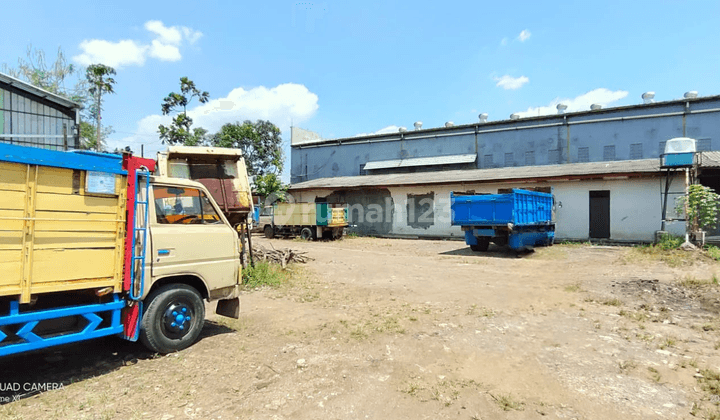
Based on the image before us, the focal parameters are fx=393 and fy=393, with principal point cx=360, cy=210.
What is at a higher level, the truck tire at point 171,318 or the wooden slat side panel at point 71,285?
the wooden slat side panel at point 71,285

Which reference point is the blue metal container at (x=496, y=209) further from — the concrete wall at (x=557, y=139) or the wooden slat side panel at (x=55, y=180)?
the wooden slat side panel at (x=55, y=180)

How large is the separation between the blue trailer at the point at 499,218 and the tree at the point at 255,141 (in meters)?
27.0

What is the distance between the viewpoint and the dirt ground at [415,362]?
135 inches

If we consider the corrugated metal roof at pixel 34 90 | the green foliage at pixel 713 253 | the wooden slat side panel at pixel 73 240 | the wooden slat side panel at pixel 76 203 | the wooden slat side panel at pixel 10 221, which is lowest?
the green foliage at pixel 713 253

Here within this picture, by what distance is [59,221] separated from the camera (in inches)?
146

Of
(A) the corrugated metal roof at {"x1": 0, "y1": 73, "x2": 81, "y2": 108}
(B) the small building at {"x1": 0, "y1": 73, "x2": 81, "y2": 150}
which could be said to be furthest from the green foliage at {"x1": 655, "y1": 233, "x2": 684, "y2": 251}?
(A) the corrugated metal roof at {"x1": 0, "y1": 73, "x2": 81, "y2": 108}

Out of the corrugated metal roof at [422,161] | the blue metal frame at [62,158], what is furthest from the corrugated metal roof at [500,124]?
the blue metal frame at [62,158]

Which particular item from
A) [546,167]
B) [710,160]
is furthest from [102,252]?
[546,167]

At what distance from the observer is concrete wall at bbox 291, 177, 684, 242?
17156mm

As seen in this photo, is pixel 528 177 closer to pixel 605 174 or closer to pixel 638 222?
pixel 605 174

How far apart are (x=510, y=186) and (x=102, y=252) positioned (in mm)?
19359

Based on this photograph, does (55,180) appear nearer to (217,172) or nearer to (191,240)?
(191,240)

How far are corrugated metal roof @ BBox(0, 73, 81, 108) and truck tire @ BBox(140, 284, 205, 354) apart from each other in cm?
1221

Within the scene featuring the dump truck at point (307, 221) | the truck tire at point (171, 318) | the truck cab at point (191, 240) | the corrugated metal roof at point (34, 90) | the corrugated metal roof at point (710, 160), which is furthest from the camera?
the dump truck at point (307, 221)
